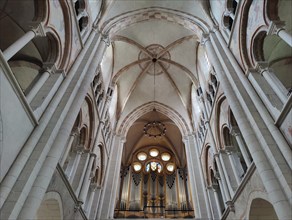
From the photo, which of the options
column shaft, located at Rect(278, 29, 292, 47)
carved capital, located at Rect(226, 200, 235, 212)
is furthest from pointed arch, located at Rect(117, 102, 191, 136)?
column shaft, located at Rect(278, 29, 292, 47)

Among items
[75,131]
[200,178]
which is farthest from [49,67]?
[200,178]

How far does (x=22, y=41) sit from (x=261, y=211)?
29.1ft

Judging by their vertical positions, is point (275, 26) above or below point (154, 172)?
below

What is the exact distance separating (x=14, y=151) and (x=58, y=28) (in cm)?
482

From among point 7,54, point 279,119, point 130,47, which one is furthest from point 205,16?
point 7,54

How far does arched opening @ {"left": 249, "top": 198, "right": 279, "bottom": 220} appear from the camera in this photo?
311 inches

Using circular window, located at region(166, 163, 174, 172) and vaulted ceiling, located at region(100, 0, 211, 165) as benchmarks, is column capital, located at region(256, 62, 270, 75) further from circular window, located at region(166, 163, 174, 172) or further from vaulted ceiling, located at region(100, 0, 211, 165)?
circular window, located at region(166, 163, 174, 172)

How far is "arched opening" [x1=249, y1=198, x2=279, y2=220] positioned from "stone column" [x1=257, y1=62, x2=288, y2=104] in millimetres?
3355

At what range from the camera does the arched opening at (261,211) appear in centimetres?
790

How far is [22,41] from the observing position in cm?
659

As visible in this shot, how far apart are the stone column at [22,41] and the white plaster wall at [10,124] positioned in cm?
87

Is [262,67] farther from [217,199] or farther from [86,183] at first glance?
[86,183]

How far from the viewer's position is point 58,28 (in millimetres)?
8711

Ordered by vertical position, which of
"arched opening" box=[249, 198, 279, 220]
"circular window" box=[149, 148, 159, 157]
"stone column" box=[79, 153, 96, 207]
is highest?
"circular window" box=[149, 148, 159, 157]
